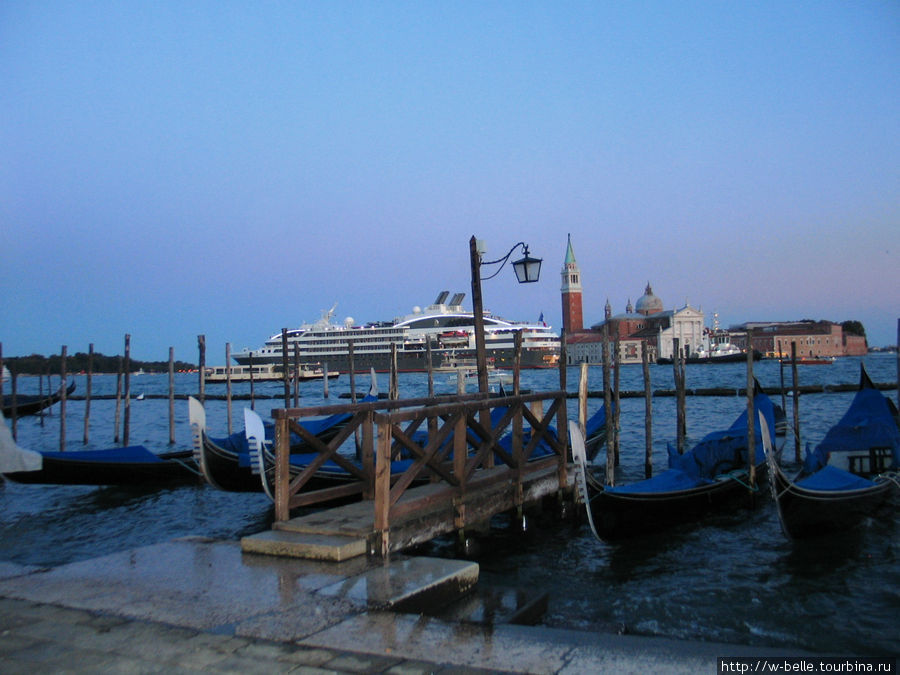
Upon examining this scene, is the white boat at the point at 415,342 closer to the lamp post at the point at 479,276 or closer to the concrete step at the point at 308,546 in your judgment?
the lamp post at the point at 479,276

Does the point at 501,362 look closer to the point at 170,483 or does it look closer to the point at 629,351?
the point at 629,351

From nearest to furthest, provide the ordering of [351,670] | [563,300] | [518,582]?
[351,670] < [518,582] < [563,300]

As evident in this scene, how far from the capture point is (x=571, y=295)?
9181 centimetres

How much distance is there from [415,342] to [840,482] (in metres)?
54.4

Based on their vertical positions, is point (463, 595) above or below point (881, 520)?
above

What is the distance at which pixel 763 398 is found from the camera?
35.8 feet

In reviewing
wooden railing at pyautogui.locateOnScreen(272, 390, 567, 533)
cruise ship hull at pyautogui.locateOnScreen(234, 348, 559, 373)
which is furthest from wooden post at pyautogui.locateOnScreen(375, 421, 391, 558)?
cruise ship hull at pyautogui.locateOnScreen(234, 348, 559, 373)

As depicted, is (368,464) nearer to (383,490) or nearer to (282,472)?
(282,472)

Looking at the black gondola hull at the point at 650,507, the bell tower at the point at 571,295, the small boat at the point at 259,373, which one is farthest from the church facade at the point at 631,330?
the black gondola hull at the point at 650,507

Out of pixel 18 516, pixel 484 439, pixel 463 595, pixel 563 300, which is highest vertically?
pixel 563 300

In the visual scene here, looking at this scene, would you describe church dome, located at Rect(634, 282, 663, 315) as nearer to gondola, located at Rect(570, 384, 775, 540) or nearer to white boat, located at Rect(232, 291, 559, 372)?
white boat, located at Rect(232, 291, 559, 372)

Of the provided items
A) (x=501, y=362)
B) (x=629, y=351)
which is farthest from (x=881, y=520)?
(x=629, y=351)

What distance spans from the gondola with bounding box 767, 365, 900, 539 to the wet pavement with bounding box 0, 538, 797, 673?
3.79m

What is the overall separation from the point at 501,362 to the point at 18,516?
52857 mm
